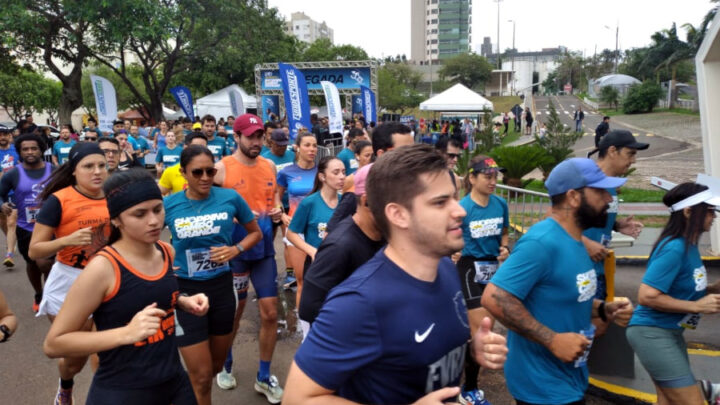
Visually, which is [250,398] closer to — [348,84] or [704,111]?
[704,111]

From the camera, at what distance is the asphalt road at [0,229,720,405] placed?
185 inches

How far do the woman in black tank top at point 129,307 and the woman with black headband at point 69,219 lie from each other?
1388 mm

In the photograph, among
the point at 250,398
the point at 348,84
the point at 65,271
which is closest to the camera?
the point at 65,271

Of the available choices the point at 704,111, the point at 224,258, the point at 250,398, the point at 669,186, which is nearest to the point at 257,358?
the point at 250,398

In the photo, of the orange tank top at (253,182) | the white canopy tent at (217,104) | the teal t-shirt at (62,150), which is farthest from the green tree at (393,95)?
the orange tank top at (253,182)

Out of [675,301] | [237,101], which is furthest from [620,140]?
[237,101]

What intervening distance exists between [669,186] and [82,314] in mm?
4226

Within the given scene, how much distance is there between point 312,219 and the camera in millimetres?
4820

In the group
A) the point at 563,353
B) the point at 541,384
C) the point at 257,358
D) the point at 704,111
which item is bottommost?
the point at 257,358

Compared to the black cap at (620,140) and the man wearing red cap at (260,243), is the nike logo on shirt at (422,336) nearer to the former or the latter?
the man wearing red cap at (260,243)

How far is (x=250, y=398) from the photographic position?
15.3 ft

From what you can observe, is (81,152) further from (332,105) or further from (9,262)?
(332,105)

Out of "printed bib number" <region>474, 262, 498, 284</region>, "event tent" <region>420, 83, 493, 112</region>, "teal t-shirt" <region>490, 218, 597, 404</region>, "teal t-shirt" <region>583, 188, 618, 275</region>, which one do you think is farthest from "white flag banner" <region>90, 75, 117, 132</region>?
"event tent" <region>420, 83, 493, 112</region>

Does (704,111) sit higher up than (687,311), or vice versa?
(704,111)
